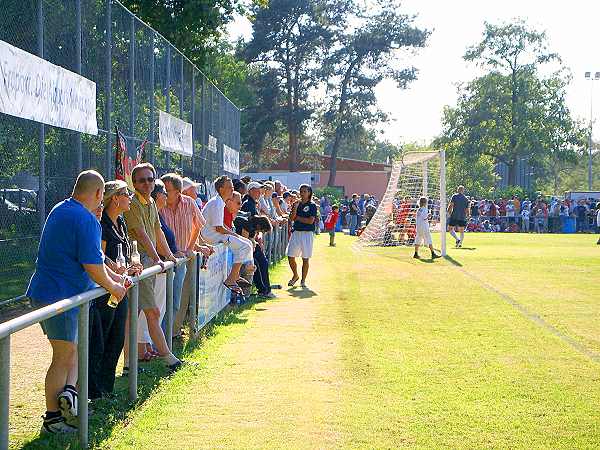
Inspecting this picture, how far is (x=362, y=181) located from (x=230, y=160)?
56.8 m

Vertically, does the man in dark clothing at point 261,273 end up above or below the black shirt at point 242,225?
below

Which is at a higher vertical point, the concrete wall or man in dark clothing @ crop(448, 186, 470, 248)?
the concrete wall

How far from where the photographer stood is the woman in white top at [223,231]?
12664 millimetres

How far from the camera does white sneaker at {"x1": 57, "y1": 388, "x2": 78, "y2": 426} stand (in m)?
5.98

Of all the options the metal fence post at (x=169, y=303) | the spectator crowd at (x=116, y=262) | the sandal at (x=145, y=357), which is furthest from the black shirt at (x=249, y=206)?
the metal fence post at (x=169, y=303)

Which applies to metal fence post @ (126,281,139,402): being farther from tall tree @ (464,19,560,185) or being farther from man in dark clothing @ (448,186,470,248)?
tall tree @ (464,19,560,185)

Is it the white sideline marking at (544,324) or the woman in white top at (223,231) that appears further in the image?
the woman in white top at (223,231)

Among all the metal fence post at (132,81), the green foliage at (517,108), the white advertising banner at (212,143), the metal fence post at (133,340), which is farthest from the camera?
the green foliage at (517,108)

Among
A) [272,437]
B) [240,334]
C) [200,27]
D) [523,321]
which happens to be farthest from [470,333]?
[200,27]

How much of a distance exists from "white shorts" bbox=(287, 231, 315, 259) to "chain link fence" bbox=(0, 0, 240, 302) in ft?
8.40

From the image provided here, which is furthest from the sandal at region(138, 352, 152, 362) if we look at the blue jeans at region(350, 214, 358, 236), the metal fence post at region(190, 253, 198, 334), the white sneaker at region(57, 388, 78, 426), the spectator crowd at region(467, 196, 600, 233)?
the spectator crowd at region(467, 196, 600, 233)

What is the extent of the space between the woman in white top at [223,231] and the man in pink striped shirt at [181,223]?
2050 millimetres

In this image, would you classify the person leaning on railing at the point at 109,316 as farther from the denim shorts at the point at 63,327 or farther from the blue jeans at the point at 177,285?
the blue jeans at the point at 177,285

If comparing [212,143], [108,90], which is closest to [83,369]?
[108,90]
